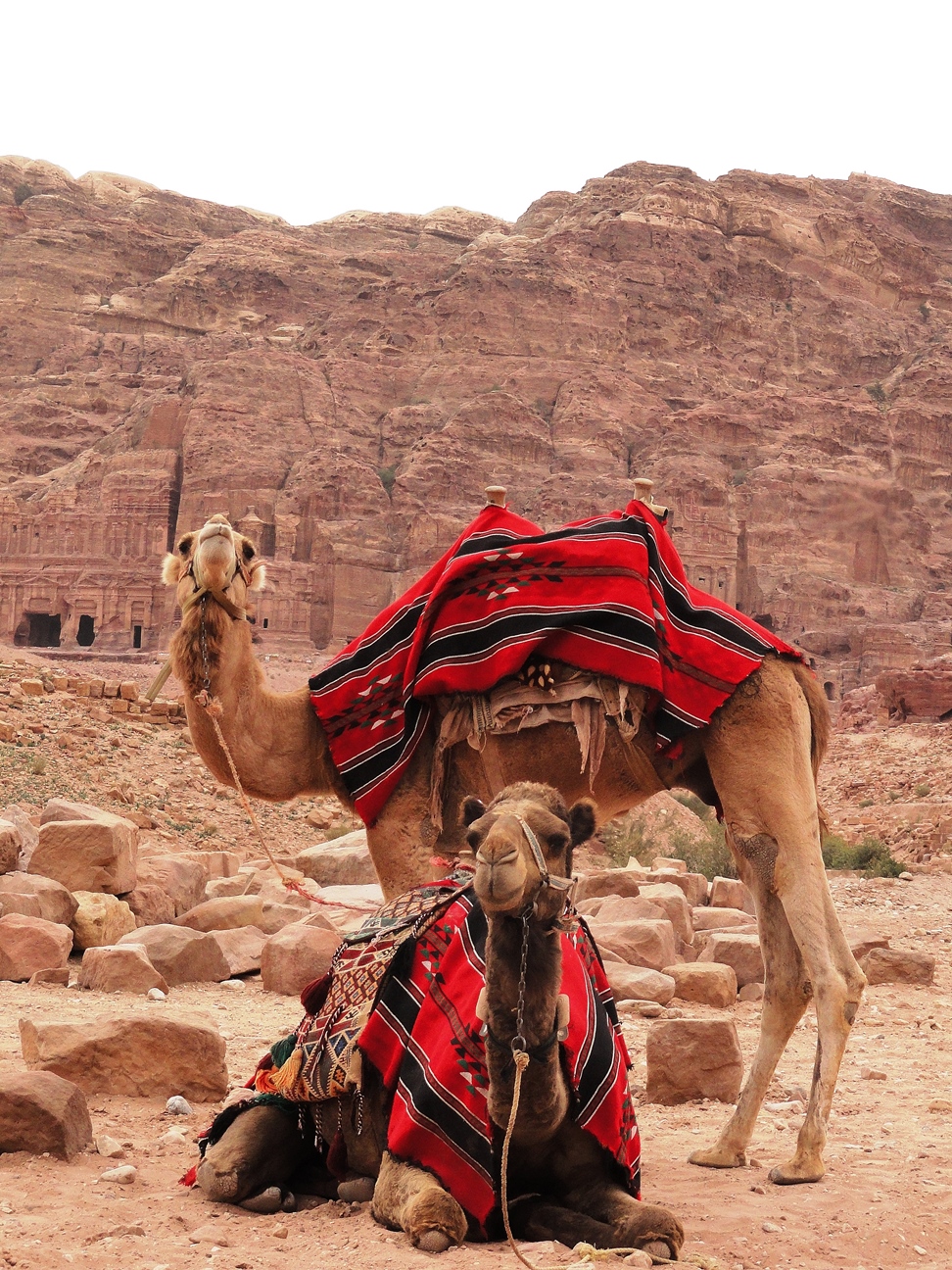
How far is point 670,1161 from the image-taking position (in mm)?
4703

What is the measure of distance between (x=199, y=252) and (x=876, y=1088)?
96262 mm

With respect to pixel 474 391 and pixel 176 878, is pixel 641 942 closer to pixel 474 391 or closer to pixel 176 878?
pixel 176 878

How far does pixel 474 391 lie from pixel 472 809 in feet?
262

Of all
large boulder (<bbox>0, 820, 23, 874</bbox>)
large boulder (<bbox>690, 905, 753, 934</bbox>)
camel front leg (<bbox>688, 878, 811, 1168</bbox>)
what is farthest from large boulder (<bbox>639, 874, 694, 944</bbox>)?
camel front leg (<bbox>688, 878, 811, 1168</bbox>)

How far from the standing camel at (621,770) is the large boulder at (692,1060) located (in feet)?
2.43

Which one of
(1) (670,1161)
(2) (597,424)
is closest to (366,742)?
(1) (670,1161)

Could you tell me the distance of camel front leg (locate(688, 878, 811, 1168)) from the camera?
4.69 metres

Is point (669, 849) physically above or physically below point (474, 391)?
below

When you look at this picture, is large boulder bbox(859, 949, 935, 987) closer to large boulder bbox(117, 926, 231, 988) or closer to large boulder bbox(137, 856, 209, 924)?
large boulder bbox(117, 926, 231, 988)

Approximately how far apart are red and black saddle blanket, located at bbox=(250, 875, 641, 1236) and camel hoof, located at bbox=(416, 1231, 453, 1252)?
0.15 m

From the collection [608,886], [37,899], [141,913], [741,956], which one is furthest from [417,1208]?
[608,886]

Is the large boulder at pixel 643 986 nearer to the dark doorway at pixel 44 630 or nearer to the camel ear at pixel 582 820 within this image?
the camel ear at pixel 582 820

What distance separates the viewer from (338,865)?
38.7 feet

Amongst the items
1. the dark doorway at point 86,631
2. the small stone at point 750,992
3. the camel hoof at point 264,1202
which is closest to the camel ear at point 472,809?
the camel hoof at point 264,1202
